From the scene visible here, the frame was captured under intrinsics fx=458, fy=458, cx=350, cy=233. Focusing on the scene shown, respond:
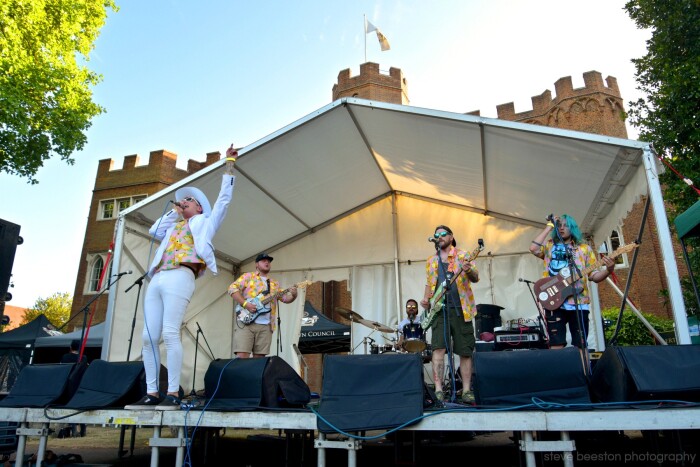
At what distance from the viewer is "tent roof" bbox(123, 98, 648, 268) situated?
5062 millimetres

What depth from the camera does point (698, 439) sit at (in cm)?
352

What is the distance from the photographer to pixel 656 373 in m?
2.70

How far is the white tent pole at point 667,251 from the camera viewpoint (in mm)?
3586

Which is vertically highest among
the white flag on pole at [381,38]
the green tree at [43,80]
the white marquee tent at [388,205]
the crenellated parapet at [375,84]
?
the white flag on pole at [381,38]

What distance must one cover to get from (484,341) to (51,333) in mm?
11635

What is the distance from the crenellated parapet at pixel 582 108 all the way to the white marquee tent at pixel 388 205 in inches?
625

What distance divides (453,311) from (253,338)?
2481mm

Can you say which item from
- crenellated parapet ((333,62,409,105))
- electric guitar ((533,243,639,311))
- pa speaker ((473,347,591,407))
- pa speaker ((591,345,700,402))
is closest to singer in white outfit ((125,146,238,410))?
pa speaker ((473,347,591,407))

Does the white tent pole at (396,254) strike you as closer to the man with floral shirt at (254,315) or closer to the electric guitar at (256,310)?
the man with floral shirt at (254,315)

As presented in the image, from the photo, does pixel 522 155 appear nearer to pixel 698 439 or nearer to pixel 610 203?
pixel 610 203

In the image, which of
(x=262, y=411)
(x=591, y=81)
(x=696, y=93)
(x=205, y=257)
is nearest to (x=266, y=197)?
(x=205, y=257)

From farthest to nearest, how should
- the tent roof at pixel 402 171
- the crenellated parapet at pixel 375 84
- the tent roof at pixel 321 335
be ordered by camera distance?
1. the crenellated parapet at pixel 375 84
2. the tent roof at pixel 321 335
3. the tent roof at pixel 402 171

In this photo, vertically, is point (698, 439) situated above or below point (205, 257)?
below

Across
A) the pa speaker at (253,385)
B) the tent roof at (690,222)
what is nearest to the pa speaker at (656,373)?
the tent roof at (690,222)
